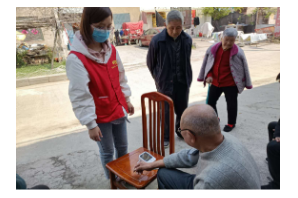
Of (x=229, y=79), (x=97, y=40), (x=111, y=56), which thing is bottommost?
(x=229, y=79)

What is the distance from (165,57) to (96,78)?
105cm

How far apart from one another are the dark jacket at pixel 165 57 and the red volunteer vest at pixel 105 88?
773 mm

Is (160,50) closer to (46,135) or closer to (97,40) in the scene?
(97,40)

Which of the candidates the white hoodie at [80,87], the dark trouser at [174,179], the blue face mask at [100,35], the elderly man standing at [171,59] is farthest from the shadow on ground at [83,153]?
the blue face mask at [100,35]

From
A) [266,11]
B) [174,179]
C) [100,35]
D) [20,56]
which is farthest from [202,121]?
[266,11]

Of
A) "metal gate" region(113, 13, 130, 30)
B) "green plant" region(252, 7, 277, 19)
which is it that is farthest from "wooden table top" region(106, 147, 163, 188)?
"green plant" region(252, 7, 277, 19)

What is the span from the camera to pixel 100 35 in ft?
4.32

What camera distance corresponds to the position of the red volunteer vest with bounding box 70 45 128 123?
1.29 meters

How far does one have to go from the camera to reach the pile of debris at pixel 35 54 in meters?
7.63

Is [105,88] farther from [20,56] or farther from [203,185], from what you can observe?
[20,56]

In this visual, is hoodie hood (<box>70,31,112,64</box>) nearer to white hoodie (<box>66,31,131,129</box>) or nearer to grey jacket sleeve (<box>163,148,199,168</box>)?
white hoodie (<box>66,31,131,129</box>)

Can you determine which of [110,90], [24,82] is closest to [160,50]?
[110,90]

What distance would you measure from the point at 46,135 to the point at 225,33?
3007 mm
